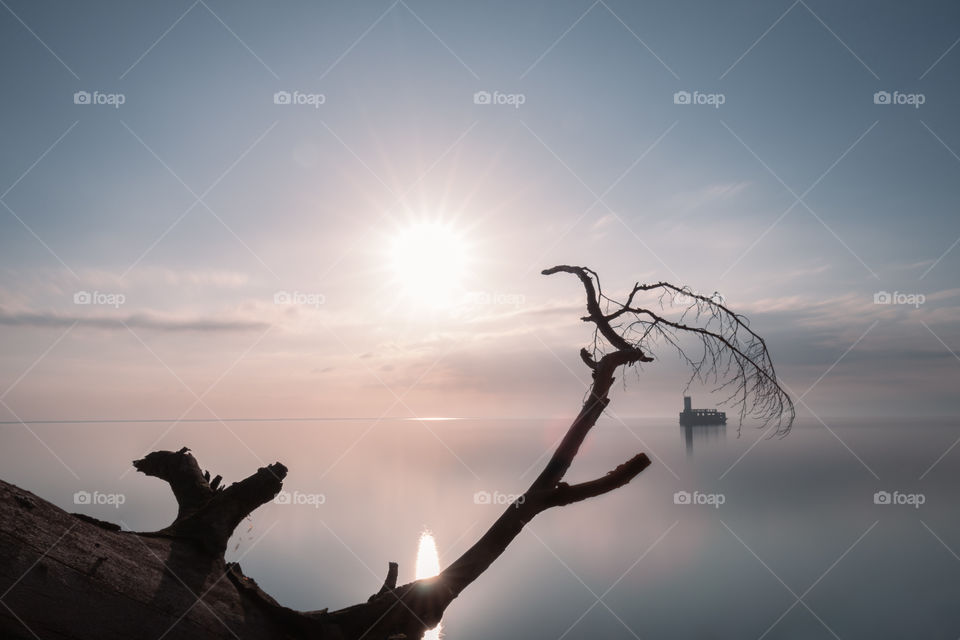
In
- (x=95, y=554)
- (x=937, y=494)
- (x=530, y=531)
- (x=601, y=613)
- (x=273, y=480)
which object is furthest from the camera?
(x=937, y=494)

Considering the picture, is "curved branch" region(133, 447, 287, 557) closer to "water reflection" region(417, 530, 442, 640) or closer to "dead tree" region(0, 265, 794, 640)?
"dead tree" region(0, 265, 794, 640)

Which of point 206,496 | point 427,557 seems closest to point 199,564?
point 206,496

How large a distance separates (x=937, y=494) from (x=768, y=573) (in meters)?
45.4

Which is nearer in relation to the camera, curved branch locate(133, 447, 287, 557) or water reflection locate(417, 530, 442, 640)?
curved branch locate(133, 447, 287, 557)

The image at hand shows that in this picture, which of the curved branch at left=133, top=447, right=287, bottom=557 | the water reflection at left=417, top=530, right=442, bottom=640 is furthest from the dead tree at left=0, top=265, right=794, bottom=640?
the water reflection at left=417, top=530, right=442, bottom=640

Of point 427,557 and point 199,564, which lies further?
point 427,557

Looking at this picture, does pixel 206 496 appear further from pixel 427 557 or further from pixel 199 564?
pixel 427 557

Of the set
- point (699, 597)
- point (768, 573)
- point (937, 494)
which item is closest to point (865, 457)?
point (937, 494)

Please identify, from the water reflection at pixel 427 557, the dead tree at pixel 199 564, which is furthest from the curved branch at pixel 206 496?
the water reflection at pixel 427 557

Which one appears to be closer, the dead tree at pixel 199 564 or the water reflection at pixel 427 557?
the dead tree at pixel 199 564

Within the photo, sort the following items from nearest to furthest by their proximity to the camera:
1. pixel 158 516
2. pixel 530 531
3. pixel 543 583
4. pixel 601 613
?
pixel 601 613, pixel 543 583, pixel 158 516, pixel 530 531

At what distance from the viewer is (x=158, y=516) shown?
44906mm

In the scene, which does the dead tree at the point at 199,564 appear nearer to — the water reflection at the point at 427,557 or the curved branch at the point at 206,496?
the curved branch at the point at 206,496

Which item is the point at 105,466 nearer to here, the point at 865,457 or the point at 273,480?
the point at 273,480
